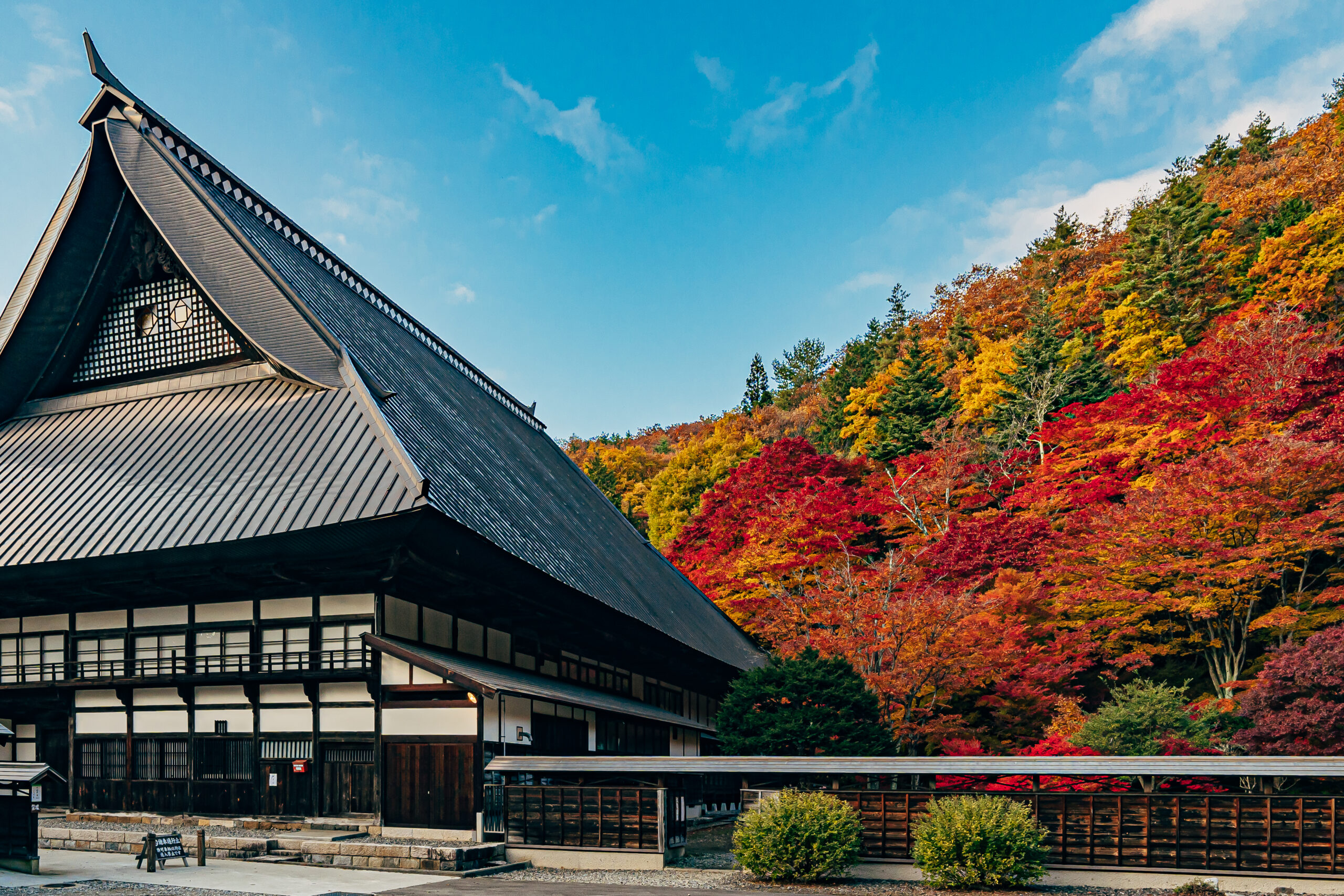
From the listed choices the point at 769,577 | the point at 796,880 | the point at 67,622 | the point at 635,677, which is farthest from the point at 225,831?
the point at 769,577

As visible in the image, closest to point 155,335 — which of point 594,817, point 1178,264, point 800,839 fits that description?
point 594,817

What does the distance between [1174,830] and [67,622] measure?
20153 millimetres

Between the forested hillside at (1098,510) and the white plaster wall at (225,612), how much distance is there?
1176 cm

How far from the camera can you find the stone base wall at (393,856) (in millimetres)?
13344

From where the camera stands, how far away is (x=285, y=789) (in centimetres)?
1592

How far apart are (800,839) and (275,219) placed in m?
21.8

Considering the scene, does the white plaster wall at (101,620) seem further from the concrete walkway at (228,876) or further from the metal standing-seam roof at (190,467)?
the concrete walkway at (228,876)

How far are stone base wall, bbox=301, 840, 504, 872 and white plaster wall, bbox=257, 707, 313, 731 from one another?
2.39m

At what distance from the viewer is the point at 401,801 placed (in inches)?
595

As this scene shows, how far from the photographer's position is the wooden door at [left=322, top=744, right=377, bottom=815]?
50.9 ft

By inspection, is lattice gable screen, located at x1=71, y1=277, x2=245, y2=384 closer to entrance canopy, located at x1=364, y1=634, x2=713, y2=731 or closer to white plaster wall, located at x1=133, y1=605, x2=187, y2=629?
white plaster wall, located at x1=133, y1=605, x2=187, y2=629

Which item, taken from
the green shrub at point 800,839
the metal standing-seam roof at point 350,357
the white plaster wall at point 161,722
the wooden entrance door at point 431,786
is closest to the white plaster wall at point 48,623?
the metal standing-seam roof at point 350,357

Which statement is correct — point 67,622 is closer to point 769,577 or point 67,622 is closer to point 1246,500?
point 769,577

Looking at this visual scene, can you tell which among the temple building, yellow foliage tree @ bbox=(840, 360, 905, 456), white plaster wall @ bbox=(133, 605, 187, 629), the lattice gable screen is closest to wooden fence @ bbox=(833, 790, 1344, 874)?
the temple building
